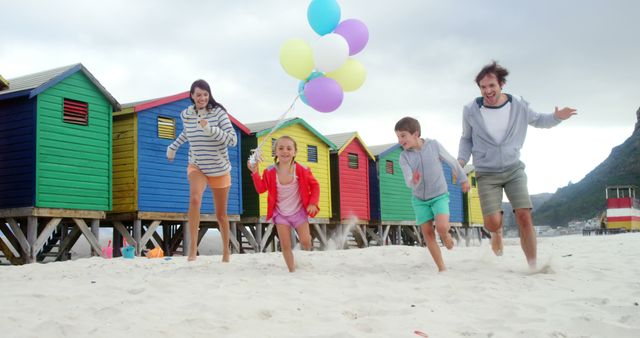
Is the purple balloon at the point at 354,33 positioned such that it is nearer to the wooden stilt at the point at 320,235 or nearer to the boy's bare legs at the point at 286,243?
the boy's bare legs at the point at 286,243

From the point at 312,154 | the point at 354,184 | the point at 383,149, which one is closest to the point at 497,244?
the point at 312,154

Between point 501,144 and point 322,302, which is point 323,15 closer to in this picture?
point 501,144

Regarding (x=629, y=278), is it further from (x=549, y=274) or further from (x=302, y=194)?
(x=302, y=194)

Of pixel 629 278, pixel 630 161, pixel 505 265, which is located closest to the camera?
pixel 629 278

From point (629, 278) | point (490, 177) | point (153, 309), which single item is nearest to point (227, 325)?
point (153, 309)

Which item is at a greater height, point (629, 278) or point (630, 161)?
point (630, 161)

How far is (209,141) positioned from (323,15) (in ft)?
7.51

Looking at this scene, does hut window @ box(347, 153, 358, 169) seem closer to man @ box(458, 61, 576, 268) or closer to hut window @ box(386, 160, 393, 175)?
hut window @ box(386, 160, 393, 175)

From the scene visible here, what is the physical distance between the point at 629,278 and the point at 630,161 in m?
60.8

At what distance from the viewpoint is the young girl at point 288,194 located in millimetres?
5871

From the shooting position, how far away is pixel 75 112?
12.5 metres

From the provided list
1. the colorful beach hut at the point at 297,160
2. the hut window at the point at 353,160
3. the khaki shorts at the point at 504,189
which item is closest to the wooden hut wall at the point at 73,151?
the colorful beach hut at the point at 297,160

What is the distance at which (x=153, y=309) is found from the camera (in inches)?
146

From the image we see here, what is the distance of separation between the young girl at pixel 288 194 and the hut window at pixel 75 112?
313 inches
